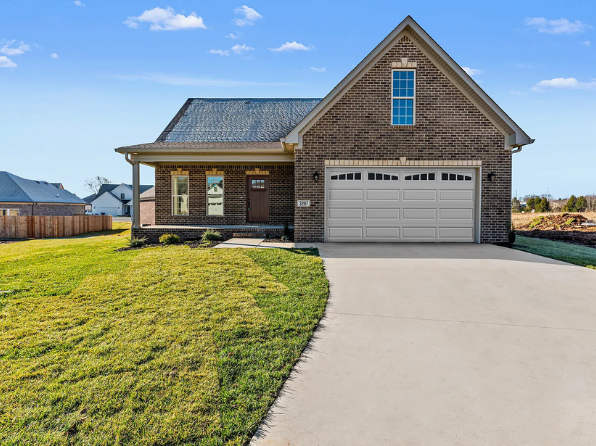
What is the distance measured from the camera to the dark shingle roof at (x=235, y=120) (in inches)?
585

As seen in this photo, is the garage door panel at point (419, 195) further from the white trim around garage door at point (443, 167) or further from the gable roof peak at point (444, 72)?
the gable roof peak at point (444, 72)

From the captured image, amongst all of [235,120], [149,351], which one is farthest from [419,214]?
[149,351]

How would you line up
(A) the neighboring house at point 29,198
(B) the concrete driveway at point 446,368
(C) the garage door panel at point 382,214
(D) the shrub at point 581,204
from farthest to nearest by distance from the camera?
(A) the neighboring house at point 29,198, (D) the shrub at point 581,204, (C) the garage door panel at point 382,214, (B) the concrete driveway at point 446,368

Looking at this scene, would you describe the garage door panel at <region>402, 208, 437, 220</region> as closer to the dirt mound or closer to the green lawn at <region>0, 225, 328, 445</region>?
the green lawn at <region>0, 225, 328, 445</region>

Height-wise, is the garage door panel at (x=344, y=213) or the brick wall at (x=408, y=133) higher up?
the brick wall at (x=408, y=133)

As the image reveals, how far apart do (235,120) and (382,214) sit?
8.65 metres

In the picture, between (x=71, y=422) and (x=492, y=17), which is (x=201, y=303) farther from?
(x=492, y=17)

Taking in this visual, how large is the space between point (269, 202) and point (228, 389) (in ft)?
39.7

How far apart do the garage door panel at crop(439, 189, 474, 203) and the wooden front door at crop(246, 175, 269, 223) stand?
23.2ft

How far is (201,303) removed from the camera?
5059mm

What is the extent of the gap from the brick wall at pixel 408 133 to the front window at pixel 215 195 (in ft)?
16.0

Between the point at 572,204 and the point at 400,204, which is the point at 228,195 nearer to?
the point at 400,204

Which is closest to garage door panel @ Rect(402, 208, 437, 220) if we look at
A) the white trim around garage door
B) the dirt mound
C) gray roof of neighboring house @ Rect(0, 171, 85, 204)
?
the white trim around garage door

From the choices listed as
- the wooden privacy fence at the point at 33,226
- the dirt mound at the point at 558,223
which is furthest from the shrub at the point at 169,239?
the dirt mound at the point at 558,223
